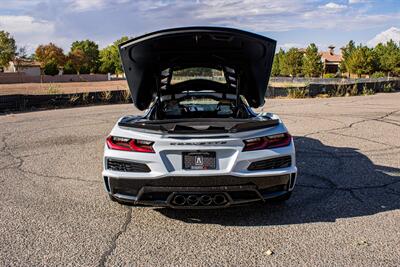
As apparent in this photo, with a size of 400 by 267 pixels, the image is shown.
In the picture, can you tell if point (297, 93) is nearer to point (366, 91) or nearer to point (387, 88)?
point (366, 91)

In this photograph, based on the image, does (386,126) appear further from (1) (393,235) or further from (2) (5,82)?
(2) (5,82)

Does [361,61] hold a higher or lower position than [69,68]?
higher

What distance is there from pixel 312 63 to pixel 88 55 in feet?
192

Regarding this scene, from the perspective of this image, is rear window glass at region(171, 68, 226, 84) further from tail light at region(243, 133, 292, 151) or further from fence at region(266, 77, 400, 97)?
fence at region(266, 77, 400, 97)

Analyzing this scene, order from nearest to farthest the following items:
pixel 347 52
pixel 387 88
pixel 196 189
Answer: pixel 196 189 < pixel 387 88 < pixel 347 52

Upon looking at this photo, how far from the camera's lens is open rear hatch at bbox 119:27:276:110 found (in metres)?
4.52

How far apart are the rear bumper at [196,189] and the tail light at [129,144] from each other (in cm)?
29

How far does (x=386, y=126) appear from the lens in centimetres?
1075

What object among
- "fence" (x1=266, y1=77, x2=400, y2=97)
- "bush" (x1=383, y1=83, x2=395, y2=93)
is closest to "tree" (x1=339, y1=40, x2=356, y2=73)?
"bush" (x1=383, y1=83, x2=395, y2=93)

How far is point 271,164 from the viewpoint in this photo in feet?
12.4

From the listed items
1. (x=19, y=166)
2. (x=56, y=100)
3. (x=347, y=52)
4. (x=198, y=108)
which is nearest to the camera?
(x=198, y=108)

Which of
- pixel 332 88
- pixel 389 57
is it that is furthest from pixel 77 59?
pixel 332 88

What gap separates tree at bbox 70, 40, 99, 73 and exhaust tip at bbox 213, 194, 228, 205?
97.5m

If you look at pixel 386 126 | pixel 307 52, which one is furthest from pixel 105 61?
pixel 386 126
